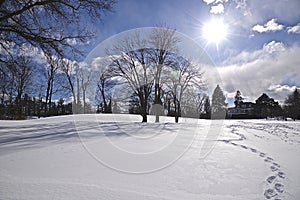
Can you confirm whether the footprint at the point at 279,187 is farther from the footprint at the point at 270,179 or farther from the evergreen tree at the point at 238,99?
the evergreen tree at the point at 238,99

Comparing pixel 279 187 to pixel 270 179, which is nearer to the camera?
pixel 279 187

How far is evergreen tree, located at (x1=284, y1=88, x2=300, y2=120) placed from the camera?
43219 millimetres

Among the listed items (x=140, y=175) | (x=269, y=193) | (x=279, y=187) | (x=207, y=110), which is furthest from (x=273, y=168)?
(x=207, y=110)

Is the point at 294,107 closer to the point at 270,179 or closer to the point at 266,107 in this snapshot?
the point at 266,107

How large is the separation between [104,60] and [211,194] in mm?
18464

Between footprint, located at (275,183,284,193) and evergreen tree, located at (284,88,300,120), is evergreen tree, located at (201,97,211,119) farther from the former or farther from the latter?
Result: footprint, located at (275,183,284,193)

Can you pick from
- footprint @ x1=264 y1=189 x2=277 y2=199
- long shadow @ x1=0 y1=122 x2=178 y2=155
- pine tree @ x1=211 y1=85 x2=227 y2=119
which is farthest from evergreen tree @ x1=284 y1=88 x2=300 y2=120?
footprint @ x1=264 y1=189 x2=277 y2=199

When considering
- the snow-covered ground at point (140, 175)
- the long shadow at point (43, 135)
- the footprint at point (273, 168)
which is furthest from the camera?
the long shadow at point (43, 135)

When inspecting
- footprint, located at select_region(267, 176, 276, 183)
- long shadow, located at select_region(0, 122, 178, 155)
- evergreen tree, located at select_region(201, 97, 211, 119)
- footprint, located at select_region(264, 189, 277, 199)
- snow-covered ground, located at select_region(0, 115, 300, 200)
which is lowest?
footprint, located at select_region(264, 189, 277, 199)

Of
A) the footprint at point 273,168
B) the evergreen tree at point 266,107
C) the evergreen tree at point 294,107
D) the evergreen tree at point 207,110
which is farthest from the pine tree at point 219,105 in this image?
the footprint at point 273,168

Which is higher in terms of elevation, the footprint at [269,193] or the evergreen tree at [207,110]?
the evergreen tree at [207,110]

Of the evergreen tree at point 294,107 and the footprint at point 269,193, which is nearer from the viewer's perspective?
the footprint at point 269,193

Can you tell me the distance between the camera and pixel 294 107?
4616 cm

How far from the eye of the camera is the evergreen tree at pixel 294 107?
4322 centimetres
